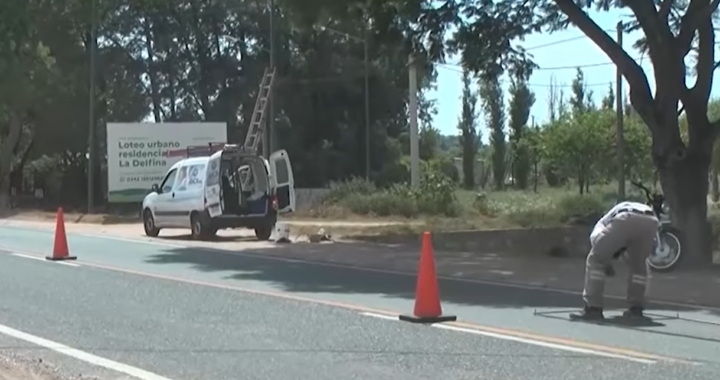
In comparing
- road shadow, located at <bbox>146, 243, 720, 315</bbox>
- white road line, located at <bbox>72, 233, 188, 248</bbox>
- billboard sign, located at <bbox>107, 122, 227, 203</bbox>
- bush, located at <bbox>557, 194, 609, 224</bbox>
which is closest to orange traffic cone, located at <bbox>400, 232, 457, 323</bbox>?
road shadow, located at <bbox>146, 243, 720, 315</bbox>

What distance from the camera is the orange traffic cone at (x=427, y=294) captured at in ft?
38.6

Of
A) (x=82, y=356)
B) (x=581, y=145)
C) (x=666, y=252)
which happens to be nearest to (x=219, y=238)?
(x=666, y=252)

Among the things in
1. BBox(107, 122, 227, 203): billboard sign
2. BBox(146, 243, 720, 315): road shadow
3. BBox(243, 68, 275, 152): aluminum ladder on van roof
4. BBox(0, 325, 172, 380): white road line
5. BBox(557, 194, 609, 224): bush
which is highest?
BBox(243, 68, 275, 152): aluminum ladder on van roof

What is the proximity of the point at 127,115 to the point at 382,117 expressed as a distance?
12760 millimetres

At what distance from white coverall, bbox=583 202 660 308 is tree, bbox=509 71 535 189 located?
56360 mm

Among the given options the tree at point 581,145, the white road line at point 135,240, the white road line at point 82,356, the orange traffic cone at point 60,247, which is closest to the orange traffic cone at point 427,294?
the white road line at point 82,356

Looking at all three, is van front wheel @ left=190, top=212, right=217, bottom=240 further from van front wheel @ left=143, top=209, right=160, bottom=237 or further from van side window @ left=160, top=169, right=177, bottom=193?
van front wheel @ left=143, top=209, right=160, bottom=237

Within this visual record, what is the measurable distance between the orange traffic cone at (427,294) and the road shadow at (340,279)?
167 cm

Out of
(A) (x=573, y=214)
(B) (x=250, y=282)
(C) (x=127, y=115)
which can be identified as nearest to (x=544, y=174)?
→ (C) (x=127, y=115)

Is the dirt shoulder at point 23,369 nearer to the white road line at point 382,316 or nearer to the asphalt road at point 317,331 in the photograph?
the asphalt road at point 317,331

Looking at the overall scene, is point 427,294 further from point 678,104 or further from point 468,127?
point 468,127

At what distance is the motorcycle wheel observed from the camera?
56.1 ft

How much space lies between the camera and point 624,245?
11.8 metres

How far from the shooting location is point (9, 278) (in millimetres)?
16875
